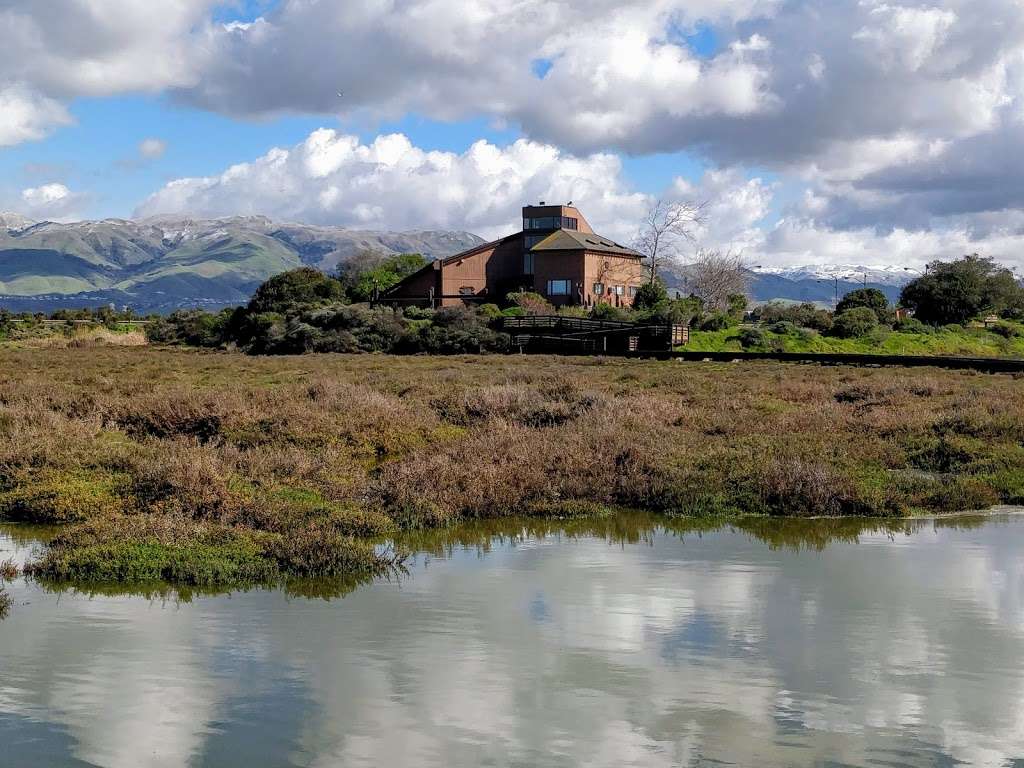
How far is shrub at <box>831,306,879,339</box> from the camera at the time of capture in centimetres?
7125

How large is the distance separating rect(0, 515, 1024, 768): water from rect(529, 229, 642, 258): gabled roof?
78.8 metres

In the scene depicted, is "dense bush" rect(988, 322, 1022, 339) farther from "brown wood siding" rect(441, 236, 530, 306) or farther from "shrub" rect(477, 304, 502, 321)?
"brown wood siding" rect(441, 236, 530, 306)

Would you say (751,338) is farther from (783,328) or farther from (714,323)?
(783,328)

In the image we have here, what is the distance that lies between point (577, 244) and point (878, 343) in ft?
98.9

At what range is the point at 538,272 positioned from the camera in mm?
93625

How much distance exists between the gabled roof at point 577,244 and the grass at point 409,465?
6264 centimetres

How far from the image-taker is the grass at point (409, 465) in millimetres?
14500

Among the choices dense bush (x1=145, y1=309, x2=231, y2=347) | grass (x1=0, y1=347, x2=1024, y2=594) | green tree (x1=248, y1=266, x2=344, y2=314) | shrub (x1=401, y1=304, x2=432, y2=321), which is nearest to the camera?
grass (x1=0, y1=347, x2=1024, y2=594)

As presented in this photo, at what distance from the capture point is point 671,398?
30578 mm


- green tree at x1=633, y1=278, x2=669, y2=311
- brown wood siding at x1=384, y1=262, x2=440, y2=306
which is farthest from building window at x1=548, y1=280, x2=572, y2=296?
brown wood siding at x1=384, y1=262, x2=440, y2=306

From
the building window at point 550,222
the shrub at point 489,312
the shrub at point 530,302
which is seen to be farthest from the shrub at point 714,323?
the building window at point 550,222

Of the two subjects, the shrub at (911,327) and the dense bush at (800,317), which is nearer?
the dense bush at (800,317)

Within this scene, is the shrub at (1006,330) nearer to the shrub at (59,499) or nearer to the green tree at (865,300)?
the green tree at (865,300)

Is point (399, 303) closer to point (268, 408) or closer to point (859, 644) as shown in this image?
point (268, 408)
